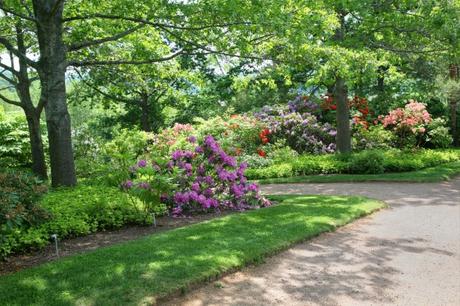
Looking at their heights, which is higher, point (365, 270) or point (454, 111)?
point (454, 111)

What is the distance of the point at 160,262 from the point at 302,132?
13439mm

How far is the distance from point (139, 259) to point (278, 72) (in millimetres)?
5146

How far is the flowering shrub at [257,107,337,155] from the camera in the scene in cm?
1738

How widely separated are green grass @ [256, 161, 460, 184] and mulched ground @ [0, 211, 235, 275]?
5.38 metres

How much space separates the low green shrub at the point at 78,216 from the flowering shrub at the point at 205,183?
638 millimetres

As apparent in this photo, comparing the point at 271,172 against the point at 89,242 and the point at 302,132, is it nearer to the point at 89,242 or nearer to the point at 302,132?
the point at 302,132

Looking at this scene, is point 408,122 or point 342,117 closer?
point 342,117

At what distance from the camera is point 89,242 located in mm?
6066

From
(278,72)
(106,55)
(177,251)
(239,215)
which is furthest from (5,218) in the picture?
(106,55)

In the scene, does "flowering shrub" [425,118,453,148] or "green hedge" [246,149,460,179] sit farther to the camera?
"flowering shrub" [425,118,453,148]

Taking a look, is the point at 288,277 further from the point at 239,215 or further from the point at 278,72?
the point at 278,72

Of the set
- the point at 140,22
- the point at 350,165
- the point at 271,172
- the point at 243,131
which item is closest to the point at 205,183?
the point at 140,22

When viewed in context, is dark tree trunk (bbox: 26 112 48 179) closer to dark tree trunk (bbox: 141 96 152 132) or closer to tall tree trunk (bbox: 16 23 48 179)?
tall tree trunk (bbox: 16 23 48 179)

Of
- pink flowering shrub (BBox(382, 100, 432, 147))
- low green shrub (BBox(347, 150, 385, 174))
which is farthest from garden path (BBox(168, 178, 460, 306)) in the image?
pink flowering shrub (BBox(382, 100, 432, 147))
